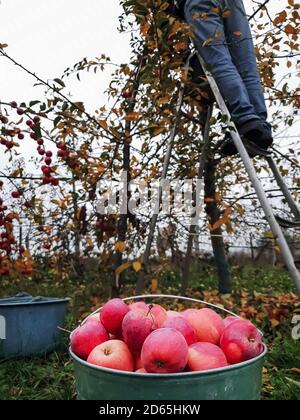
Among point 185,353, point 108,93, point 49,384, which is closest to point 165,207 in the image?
point 108,93

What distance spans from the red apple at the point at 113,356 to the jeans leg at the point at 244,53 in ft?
4.41

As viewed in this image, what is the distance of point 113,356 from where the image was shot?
92 centimetres

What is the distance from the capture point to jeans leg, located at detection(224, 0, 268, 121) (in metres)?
1.87

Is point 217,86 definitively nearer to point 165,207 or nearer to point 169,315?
point 169,315

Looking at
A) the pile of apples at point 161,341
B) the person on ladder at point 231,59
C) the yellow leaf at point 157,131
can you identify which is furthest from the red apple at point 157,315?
the yellow leaf at point 157,131

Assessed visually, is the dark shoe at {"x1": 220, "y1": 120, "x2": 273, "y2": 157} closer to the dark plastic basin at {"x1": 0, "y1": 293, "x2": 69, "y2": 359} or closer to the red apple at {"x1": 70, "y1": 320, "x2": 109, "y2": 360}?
the red apple at {"x1": 70, "y1": 320, "x2": 109, "y2": 360}

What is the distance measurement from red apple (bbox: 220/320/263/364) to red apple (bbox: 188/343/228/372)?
38 mm

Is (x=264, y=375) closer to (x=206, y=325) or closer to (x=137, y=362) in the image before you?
(x=206, y=325)

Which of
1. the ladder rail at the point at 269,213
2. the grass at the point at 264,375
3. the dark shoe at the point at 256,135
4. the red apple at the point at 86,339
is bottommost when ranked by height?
the grass at the point at 264,375

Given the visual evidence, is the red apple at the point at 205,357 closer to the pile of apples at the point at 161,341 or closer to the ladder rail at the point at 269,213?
the pile of apples at the point at 161,341

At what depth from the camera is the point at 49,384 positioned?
183 cm

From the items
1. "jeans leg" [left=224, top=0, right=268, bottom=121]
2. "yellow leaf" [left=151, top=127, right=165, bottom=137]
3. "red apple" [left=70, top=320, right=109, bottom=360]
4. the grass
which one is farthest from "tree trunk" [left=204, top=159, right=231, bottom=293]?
"red apple" [left=70, top=320, right=109, bottom=360]

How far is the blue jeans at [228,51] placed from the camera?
162cm

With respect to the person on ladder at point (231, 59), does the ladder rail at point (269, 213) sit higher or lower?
lower
